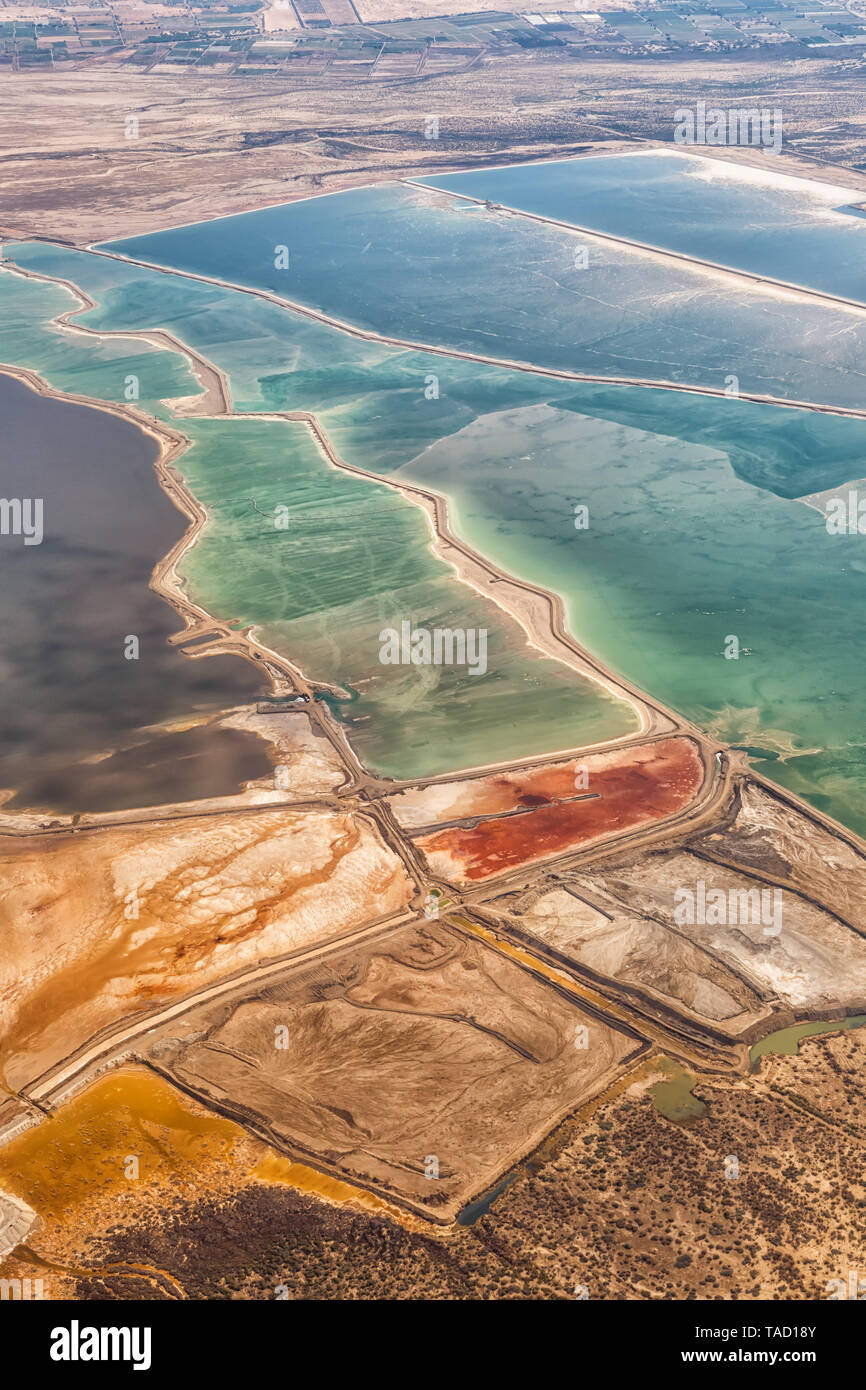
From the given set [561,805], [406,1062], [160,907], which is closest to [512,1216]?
[406,1062]

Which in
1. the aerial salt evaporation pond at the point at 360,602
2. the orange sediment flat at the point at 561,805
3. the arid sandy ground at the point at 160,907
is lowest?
the arid sandy ground at the point at 160,907

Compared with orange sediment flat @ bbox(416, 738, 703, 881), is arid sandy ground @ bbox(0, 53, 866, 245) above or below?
above

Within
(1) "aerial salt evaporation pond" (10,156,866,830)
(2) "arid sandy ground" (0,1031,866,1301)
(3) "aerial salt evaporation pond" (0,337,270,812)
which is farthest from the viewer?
(1) "aerial salt evaporation pond" (10,156,866,830)

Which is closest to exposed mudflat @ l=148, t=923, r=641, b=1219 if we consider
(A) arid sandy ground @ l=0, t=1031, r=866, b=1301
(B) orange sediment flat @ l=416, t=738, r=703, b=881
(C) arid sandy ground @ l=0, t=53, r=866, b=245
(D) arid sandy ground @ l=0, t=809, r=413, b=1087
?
(A) arid sandy ground @ l=0, t=1031, r=866, b=1301

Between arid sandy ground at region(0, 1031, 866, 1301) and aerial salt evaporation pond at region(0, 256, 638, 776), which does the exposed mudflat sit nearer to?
arid sandy ground at region(0, 1031, 866, 1301)

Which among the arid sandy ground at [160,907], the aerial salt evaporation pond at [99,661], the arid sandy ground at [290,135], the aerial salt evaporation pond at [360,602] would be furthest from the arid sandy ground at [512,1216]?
the arid sandy ground at [290,135]

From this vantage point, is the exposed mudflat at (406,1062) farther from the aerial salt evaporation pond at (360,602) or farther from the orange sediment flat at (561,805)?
the aerial salt evaporation pond at (360,602)

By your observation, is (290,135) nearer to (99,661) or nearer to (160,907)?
(99,661)
